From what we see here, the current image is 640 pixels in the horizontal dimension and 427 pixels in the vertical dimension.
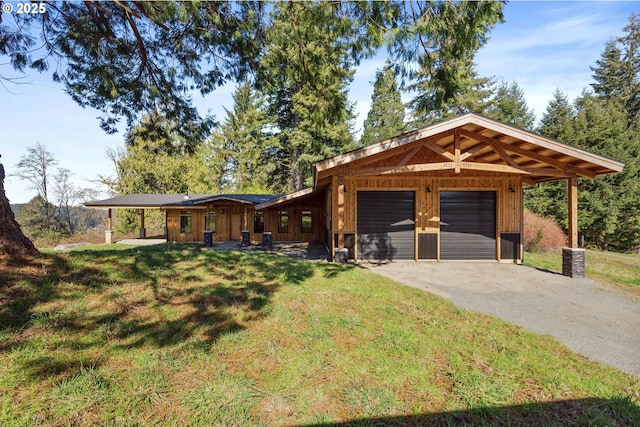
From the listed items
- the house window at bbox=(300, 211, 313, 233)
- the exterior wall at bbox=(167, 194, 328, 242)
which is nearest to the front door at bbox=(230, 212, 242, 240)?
the exterior wall at bbox=(167, 194, 328, 242)

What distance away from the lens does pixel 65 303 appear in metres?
3.55

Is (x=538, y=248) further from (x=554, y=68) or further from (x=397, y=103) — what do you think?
(x=397, y=103)

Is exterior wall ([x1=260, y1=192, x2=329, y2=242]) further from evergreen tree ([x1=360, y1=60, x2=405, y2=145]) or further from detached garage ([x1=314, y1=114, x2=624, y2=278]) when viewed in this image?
evergreen tree ([x1=360, y1=60, x2=405, y2=145])

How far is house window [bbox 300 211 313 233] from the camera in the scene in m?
17.5

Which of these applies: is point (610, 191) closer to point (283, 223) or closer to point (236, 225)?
point (283, 223)

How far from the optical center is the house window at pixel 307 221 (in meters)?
17.5

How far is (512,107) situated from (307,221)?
26051 mm

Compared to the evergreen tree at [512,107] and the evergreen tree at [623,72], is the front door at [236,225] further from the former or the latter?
the evergreen tree at [623,72]

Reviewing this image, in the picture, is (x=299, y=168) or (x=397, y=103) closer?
(x=299, y=168)

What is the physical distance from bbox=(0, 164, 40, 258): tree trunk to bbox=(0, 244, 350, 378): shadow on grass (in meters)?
0.28

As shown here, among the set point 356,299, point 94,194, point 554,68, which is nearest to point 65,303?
point 356,299

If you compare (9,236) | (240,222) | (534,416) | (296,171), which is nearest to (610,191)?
(296,171)

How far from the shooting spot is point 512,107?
92.6ft

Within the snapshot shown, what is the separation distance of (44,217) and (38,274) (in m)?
31.8
